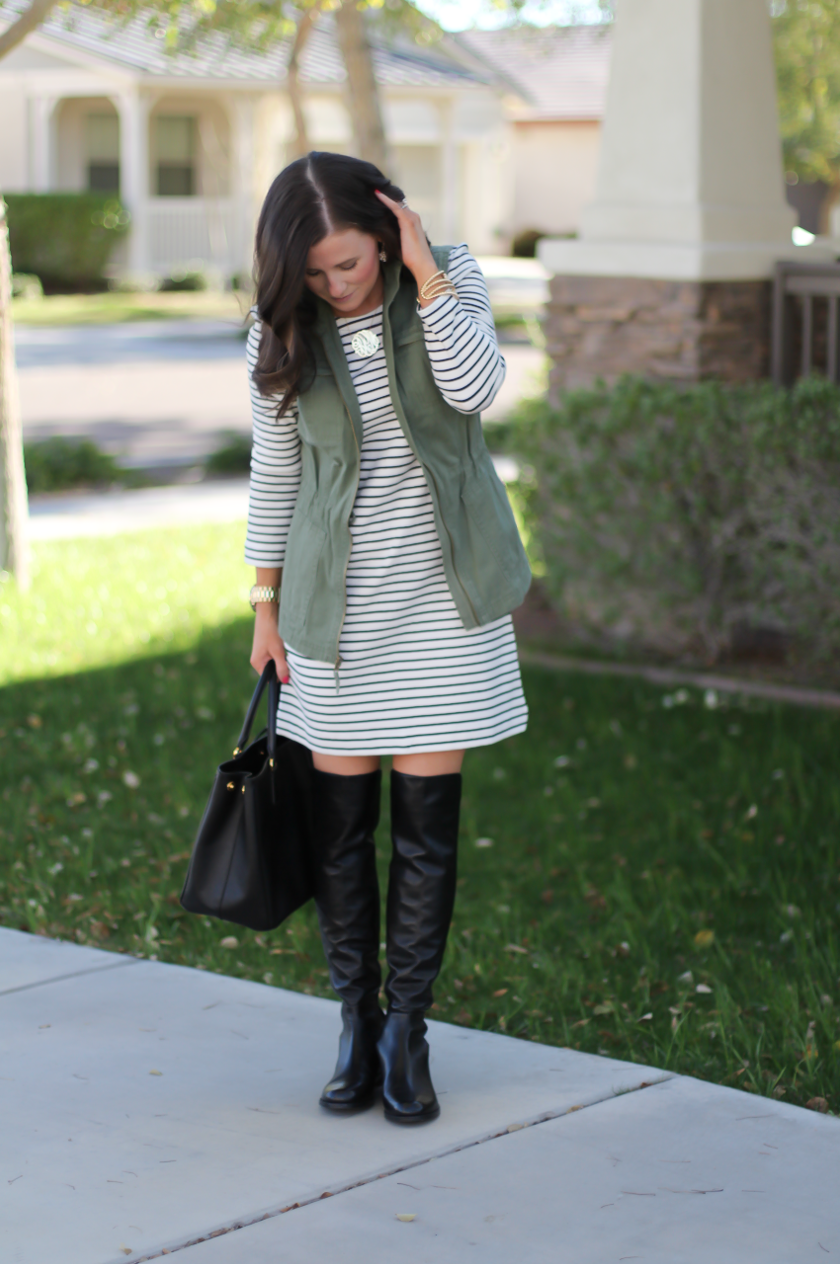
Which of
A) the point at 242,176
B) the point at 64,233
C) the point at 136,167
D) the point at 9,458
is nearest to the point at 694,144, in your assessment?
the point at 9,458

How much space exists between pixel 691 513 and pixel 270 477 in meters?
3.59

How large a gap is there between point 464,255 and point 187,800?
8.52ft

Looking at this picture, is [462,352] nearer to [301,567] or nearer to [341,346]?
[341,346]

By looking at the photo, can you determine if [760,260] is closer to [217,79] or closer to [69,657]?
[69,657]

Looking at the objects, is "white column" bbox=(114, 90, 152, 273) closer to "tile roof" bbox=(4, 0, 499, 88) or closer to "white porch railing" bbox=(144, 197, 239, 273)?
"white porch railing" bbox=(144, 197, 239, 273)

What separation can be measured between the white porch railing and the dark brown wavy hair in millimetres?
28629

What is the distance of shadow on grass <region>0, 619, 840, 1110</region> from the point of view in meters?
3.56

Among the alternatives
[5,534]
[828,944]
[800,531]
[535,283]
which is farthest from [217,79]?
[828,944]

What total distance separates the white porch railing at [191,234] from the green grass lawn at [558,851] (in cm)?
2467

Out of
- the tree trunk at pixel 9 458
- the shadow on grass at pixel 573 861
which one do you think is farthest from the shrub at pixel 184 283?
the shadow on grass at pixel 573 861

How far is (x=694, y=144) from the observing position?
21.2ft

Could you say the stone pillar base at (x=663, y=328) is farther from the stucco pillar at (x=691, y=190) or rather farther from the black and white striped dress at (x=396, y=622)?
the black and white striped dress at (x=396, y=622)

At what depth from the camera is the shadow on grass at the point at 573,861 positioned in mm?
3562

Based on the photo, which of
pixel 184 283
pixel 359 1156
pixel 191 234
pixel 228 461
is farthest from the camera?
pixel 191 234
